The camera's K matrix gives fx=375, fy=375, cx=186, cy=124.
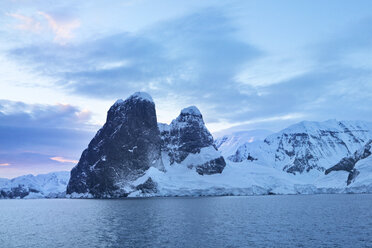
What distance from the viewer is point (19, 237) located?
6166cm

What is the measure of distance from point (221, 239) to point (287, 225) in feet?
65.4

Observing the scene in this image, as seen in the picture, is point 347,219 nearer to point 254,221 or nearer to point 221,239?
point 254,221

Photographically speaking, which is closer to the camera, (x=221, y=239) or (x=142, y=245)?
(x=142, y=245)

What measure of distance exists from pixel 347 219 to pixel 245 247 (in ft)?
125

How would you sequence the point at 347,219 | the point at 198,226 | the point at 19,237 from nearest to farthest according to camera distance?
the point at 19,237
the point at 198,226
the point at 347,219

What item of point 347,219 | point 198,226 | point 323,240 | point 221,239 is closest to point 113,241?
point 221,239

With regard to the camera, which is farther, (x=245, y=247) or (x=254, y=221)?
(x=254, y=221)

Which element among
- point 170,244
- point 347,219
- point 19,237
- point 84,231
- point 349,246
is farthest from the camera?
point 347,219

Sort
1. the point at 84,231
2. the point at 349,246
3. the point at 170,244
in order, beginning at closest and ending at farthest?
the point at 349,246
the point at 170,244
the point at 84,231

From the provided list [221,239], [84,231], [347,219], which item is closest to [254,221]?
[347,219]

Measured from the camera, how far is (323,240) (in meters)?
53.5

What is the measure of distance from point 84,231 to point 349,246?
43.0 meters

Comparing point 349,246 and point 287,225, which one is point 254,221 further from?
point 349,246

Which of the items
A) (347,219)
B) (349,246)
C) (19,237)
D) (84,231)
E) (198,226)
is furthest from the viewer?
(347,219)
